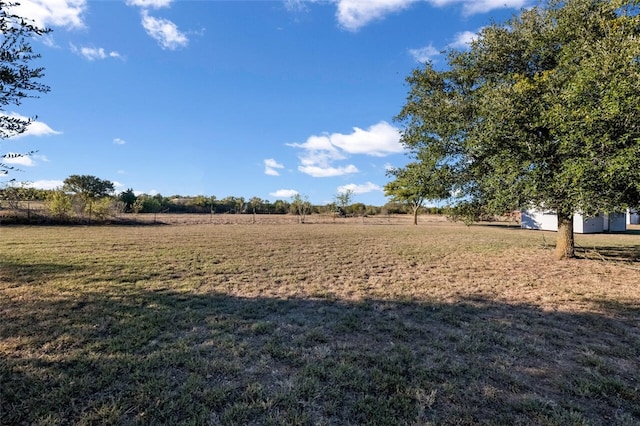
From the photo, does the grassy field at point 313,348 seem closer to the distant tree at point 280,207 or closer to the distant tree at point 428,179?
the distant tree at point 428,179

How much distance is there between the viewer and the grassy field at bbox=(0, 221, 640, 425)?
2.57m

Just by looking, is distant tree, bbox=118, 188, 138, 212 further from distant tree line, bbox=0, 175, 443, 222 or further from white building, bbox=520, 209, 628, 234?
white building, bbox=520, 209, 628, 234

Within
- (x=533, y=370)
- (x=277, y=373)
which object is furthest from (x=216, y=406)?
(x=533, y=370)

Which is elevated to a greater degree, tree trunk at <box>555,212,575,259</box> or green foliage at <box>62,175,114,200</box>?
green foliage at <box>62,175,114,200</box>

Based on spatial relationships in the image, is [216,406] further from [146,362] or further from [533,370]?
[533,370]

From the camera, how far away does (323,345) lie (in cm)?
381

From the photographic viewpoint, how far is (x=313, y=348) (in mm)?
3730

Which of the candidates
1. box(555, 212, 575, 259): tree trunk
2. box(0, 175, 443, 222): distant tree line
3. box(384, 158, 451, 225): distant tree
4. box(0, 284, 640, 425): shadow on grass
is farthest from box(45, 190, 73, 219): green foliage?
box(555, 212, 575, 259): tree trunk

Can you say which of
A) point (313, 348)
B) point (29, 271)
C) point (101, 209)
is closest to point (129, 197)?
point (101, 209)

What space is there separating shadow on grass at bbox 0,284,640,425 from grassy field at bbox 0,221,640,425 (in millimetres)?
17

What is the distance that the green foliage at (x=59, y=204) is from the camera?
22703mm

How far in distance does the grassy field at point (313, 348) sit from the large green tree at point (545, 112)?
2294 millimetres

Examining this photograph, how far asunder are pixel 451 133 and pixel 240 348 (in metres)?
8.42

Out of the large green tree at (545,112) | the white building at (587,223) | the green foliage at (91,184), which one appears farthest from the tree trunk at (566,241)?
the green foliage at (91,184)
